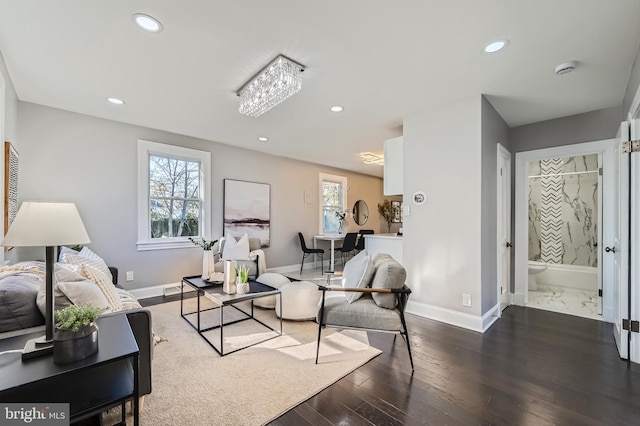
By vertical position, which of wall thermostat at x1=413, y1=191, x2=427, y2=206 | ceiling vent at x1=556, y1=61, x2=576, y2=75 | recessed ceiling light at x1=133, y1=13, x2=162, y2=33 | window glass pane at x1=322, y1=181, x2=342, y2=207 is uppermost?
recessed ceiling light at x1=133, y1=13, x2=162, y2=33

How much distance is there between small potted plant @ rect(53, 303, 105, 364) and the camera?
3.77 feet

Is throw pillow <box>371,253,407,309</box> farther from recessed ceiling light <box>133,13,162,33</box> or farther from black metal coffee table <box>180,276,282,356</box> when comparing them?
recessed ceiling light <box>133,13,162,33</box>

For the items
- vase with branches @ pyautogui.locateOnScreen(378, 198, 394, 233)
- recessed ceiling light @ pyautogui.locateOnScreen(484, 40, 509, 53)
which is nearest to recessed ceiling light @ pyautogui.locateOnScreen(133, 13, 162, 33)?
recessed ceiling light @ pyautogui.locateOnScreen(484, 40, 509, 53)

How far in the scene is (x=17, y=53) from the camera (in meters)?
2.27

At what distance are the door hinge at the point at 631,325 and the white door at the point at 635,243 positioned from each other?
2cm

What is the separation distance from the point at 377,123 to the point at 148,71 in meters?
2.70

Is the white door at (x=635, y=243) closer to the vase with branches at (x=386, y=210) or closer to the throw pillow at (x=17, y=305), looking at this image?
the throw pillow at (x=17, y=305)

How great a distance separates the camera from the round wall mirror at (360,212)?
760 cm

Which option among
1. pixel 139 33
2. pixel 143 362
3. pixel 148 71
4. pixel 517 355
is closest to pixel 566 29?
pixel 517 355

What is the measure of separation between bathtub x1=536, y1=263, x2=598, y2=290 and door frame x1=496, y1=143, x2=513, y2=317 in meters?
1.84

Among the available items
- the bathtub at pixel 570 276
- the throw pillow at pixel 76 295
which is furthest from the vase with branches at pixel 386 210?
the throw pillow at pixel 76 295

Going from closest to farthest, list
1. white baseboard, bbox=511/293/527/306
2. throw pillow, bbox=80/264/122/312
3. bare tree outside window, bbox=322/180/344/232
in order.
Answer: throw pillow, bbox=80/264/122/312
white baseboard, bbox=511/293/527/306
bare tree outside window, bbox=322/180/344/232

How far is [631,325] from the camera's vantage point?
2.30 m

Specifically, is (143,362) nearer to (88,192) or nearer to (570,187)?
(88,192)
